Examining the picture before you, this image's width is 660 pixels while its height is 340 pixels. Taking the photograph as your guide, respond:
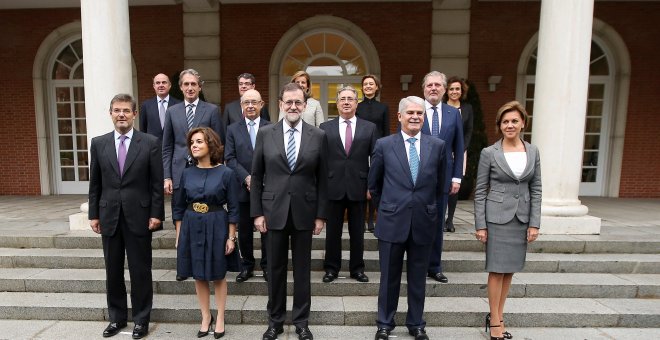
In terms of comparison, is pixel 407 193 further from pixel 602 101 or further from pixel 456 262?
pixel 602 101

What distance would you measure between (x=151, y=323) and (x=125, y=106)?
2067 mm

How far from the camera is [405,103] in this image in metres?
3.25

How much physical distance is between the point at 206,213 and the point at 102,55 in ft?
11.1

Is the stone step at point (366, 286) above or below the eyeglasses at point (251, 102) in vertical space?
below

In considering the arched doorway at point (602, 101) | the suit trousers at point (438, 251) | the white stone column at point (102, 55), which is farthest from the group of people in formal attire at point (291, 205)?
the arched doorway at point (602, 101)

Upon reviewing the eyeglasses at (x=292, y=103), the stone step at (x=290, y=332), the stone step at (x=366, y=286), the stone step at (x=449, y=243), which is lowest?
the stone step at (x=290, y=332)

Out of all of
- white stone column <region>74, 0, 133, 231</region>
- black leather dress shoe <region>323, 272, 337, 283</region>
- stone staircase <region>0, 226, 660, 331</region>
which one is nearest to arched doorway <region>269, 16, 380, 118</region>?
white stone column <region>74, 0, 133, 231</region>

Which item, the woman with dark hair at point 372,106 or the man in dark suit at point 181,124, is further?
the woman with dark hair at point 372,106

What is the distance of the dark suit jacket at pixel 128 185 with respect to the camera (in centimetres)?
342

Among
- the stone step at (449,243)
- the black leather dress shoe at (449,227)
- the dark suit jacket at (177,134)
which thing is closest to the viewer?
the dark suit jacket at (177,134)

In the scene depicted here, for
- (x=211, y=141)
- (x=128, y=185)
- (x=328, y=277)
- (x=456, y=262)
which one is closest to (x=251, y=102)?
(x=211, y=141)

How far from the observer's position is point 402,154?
3301 mm

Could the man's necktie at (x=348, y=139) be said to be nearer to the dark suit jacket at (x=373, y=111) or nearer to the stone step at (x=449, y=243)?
the dark suit jacket at (x=373, y=111)

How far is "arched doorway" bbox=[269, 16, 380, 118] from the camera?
9281mm
